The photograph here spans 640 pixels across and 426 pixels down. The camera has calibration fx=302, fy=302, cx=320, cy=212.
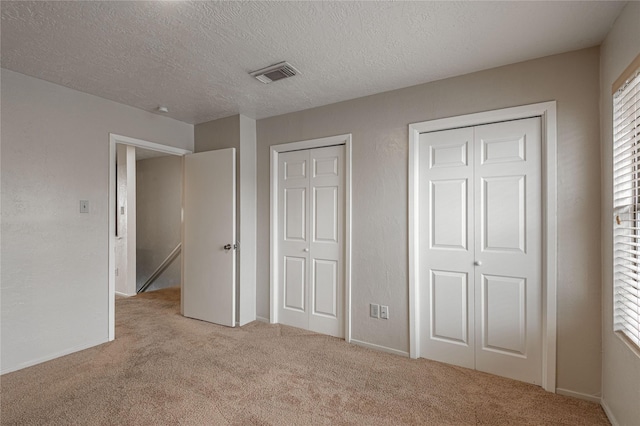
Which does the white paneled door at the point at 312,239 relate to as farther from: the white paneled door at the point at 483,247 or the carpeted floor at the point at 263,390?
the white paneled door at the point at 483,247

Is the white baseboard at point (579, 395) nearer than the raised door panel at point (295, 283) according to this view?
Yes

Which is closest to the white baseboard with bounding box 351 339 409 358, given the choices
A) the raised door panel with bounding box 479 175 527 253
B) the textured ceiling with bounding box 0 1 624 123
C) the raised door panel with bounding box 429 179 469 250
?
the raised door panel with bounding box 429 179 469 250

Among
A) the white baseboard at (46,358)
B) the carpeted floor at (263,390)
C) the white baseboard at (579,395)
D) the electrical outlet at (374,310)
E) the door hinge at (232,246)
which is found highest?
the door hinge at (232,246)

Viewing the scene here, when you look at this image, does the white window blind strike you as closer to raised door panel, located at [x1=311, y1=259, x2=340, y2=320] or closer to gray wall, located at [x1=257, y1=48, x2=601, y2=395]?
gray wall, located at [x1=257, y1=48, x2=601, y2=395]

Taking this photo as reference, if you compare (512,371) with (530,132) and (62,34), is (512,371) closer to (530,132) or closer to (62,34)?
(530,132)

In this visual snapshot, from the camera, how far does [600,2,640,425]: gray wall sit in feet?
5.11

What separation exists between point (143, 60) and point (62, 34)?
464mm

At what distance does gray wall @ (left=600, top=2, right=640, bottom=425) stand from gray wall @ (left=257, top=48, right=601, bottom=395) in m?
0.07

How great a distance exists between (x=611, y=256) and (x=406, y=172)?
147 centimetres

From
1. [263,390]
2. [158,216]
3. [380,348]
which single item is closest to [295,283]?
[380,348]

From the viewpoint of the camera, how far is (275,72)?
7.92 ft

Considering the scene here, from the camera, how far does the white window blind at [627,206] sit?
1.60m

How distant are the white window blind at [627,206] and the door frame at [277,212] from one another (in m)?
1.91

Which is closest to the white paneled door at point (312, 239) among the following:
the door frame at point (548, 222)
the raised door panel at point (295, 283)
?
the raised door panel at point (295, 283)
